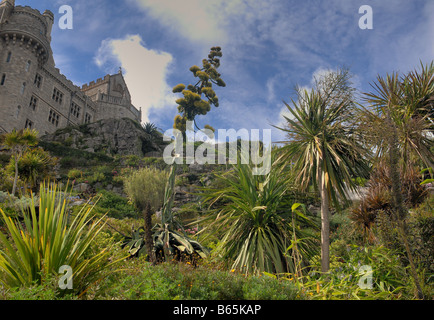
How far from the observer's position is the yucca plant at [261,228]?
6.03 m

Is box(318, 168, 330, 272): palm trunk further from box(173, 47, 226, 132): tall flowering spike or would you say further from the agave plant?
box(173, 47, 226, 132): tall flowering spike

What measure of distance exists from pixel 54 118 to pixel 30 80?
5.96 m

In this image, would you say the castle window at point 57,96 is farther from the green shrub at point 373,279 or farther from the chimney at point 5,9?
the green shrub at point 373,279

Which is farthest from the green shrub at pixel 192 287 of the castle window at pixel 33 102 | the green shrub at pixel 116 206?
the castle window at pixel 33 102

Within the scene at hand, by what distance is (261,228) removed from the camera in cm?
634

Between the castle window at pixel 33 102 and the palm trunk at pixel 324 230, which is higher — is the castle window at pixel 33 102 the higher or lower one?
the higher one

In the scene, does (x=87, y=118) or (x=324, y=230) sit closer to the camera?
(x=324, y=230)

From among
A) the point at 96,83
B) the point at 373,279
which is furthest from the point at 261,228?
the point at 96,83

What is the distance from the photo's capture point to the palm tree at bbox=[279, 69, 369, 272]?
19.8 feet

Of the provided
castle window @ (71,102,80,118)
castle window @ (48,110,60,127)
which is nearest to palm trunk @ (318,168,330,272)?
castle window @ (48,110,60,127)

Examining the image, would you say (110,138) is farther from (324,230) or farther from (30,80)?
(324,230)

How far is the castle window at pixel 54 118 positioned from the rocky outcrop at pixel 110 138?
390cm

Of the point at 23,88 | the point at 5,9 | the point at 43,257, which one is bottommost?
the point at 43,257
